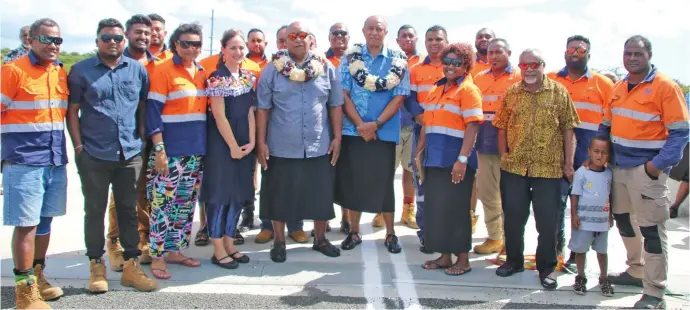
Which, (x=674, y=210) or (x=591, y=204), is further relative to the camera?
(x=674, y=210)

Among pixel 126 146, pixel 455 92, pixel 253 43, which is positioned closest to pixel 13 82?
pixel 126 146

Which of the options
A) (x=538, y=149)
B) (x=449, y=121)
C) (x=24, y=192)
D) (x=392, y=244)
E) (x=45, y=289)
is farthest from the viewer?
(x=392, y=244)

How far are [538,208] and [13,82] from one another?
13.9ft

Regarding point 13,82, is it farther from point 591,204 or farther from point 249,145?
point 591,204

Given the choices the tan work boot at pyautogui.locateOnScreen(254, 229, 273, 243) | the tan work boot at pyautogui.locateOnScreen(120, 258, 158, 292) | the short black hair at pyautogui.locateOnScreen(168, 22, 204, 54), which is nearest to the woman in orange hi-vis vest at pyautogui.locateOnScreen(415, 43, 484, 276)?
the tan work boot at pyautogui.locateOnScreen(254, 229, 273, 243)

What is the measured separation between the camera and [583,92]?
487cm

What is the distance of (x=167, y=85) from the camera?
176 inches

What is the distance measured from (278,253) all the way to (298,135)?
1170 millimetres

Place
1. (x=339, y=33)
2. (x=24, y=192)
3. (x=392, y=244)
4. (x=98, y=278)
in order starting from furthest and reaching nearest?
(x=339, y=33) → (x=392, y=244) → (x=98, y=278) → (x=24, y=192)

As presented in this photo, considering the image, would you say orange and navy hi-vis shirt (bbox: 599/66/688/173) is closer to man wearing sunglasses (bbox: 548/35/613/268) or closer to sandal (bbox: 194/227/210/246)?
man wearing sunglasses (bbox: 548/35/613/268)

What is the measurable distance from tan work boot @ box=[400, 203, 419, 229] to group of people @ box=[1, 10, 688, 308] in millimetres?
984

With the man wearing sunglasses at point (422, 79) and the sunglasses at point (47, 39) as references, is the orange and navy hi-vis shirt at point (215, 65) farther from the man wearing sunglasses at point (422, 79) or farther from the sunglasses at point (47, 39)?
the man wearing sunglasses at point (422, 79)

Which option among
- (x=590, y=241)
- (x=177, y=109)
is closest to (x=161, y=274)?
(x=177, y=109)

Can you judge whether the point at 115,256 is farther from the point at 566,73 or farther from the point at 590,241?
the point at 566,73
